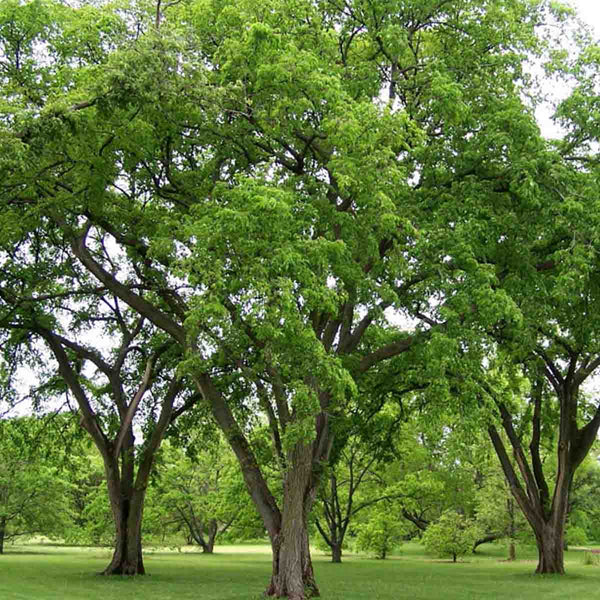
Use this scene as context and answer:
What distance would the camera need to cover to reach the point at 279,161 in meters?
15.2

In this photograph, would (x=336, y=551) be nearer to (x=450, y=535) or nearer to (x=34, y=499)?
(x=450, y=535)

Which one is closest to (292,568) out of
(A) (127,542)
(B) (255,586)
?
(B) (255,586)

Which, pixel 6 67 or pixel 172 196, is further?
pixel 172 196

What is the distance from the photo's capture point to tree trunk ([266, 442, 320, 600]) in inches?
565

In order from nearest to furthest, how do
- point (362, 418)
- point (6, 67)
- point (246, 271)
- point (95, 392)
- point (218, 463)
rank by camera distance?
1. point (246, 271)
2. point (6, 67)
3. point (362, 418)
4. point (95, 392)
5. point (218, 463)

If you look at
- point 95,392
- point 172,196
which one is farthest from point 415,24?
point 95,392

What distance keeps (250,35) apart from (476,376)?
24.8 ft

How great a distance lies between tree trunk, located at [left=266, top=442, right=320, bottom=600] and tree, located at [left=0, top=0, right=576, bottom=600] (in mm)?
40

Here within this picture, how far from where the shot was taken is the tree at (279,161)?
1223 centimetres

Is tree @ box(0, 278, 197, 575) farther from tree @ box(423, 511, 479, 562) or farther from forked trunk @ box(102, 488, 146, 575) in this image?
tree @ box(423, 511, 479, 562)

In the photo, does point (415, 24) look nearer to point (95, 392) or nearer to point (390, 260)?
point (390, 260)

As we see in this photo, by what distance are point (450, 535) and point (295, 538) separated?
2298 cm

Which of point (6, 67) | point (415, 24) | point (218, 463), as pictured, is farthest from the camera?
point (218, 463)

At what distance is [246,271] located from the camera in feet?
39.9
